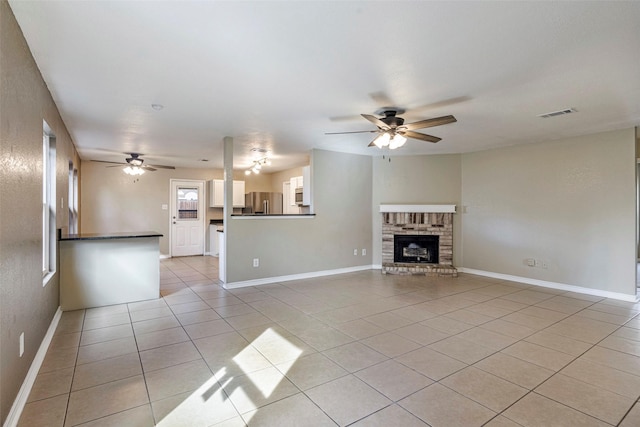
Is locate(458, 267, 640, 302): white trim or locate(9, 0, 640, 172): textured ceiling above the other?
locate(9, 0, 640, 172): textured ceiling

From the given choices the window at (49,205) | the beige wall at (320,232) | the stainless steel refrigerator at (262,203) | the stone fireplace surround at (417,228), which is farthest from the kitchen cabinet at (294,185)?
the window at (49,205)

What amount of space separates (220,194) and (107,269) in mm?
4616

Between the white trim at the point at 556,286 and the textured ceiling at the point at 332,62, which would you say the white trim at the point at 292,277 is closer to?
the white trim at the point at 556,286

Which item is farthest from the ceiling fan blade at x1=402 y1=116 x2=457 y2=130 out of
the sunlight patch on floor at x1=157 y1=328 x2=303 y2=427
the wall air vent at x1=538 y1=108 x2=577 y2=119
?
the sunlight patch on floor at x1=157 y1=328 x2=303 y2=427

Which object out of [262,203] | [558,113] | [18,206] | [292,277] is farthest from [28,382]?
[262,203]

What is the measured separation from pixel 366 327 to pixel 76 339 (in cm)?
287

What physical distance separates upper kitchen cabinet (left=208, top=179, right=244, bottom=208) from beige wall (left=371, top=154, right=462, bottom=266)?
389cm

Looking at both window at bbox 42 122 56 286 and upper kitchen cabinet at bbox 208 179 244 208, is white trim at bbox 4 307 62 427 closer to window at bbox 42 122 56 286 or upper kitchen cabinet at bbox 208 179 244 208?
window at bbox 42 122 56 286

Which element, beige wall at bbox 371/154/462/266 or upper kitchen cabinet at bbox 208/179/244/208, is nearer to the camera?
beige wall at bbox 371/154/462/266

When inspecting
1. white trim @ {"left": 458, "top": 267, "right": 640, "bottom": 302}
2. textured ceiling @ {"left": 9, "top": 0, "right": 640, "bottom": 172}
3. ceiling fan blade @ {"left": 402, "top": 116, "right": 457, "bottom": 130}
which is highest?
textured ceiling @ {"left": 9, "top": 0, "right": 640, "bottom": 172}

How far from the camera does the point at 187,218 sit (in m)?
8.64

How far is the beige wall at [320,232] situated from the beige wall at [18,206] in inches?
106

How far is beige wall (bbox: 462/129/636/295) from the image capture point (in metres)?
4.48

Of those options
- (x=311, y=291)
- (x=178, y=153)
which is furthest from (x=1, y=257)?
(x=178, y=153)
